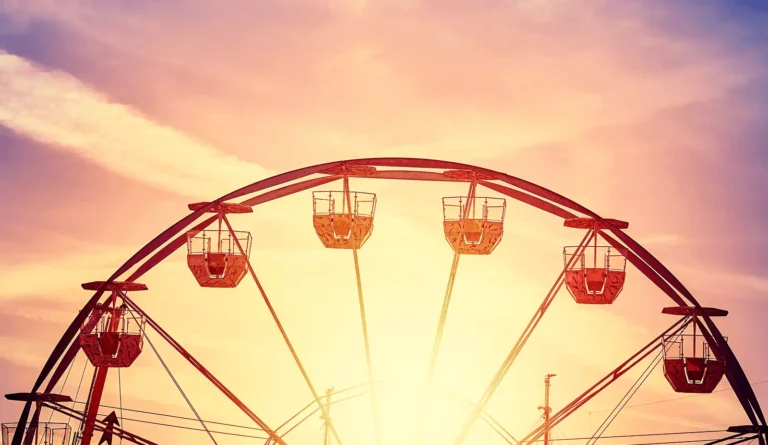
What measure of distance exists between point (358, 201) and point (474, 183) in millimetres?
3816

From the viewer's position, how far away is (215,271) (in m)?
46.0

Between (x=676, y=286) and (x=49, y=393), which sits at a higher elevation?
(x=676, y=286)

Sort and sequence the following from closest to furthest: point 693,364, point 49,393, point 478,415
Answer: point 478,415
point 693,364
point 49,393

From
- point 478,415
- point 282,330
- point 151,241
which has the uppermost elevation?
point 151,241

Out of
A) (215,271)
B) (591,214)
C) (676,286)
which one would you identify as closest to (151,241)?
(215,271)

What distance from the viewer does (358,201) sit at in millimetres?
43875

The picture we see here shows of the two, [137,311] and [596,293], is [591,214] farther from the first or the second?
[137,311]

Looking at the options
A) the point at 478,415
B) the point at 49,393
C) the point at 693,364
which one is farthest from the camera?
the point at 49,393

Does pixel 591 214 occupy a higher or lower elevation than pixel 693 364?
Result: higher

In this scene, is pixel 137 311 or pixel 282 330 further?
pixel 137 311

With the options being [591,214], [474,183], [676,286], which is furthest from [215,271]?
[676,286]

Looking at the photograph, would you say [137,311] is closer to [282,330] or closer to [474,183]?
[282,330]

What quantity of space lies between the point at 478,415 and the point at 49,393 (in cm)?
1650

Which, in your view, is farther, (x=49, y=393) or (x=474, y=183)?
(x=49, y=393)
